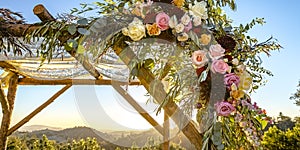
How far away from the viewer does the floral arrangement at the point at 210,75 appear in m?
0.96

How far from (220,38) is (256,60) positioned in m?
Answer: 0.18

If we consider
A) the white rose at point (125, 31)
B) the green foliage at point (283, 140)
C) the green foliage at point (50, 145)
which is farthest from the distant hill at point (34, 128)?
the white rose at point (125, 31)

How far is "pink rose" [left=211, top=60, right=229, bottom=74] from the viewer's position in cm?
97

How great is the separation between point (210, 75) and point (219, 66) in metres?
0.05

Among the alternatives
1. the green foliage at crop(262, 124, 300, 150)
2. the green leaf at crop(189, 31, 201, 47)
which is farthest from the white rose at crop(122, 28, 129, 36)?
the green foliage at crop(262, 124, 300, 150)

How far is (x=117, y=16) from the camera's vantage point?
3.70ft

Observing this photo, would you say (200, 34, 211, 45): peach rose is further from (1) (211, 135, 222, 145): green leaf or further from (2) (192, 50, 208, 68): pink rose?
(1) (211, 135, 222, 145): green leaf

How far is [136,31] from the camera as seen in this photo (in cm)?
104

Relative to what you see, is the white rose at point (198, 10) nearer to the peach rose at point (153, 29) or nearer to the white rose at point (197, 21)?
the white rose at point (197, 21)

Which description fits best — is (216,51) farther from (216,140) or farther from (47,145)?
(47,145)

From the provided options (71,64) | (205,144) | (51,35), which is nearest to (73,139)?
(71,64)

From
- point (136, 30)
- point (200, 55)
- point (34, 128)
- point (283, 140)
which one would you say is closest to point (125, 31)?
point (136, 30)

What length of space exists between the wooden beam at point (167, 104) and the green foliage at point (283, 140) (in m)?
2.25

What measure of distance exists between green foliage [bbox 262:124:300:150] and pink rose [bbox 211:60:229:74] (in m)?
2.36
